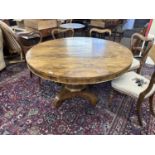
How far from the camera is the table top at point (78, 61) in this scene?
146 cm

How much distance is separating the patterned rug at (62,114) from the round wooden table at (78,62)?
0.50 ft

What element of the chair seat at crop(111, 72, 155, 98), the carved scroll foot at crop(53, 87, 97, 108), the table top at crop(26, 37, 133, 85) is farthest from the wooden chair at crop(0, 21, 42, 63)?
the chair seat at crop(111, 72, 155, 98)

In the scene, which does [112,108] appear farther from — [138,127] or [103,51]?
[103,51]

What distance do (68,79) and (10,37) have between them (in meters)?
1.72

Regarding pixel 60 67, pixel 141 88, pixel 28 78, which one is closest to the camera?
pixel 60 67

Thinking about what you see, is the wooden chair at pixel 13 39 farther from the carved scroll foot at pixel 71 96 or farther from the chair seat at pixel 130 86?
the chair seat at pixel 130 86

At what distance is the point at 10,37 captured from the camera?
268cm

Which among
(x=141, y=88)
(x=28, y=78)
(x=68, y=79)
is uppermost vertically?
(x=68, y=79)

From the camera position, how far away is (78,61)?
170 cm

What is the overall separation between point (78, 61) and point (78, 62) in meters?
0.02

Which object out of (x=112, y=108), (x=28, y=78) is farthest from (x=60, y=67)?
(x=28, y=78)

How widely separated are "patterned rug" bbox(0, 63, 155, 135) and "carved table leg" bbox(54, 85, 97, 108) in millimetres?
79

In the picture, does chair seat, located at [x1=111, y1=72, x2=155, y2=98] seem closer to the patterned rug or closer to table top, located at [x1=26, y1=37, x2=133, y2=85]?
table top, located at [x1=26, y1=37, x2=133, y2=85]

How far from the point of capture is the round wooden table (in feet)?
4.81
